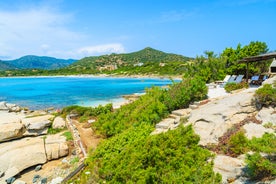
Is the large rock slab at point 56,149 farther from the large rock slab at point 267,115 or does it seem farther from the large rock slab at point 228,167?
the large rock slab at point 267,115

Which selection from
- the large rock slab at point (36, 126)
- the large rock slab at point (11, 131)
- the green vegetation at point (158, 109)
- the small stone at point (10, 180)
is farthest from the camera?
the large rock slab at point (36, 126)

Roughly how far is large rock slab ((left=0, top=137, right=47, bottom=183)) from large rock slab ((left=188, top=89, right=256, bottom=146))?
7.13 metres

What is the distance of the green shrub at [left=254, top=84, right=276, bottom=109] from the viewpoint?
805cm

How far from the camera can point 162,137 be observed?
650 centimetres

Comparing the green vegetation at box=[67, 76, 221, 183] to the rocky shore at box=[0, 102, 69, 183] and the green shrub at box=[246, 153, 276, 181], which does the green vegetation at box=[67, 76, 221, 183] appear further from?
the rocky shore at box=[0, 102, 69, 183]

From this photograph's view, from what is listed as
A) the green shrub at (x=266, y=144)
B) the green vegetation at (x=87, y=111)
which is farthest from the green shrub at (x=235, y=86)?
the green shrub at (x=266, y=144)

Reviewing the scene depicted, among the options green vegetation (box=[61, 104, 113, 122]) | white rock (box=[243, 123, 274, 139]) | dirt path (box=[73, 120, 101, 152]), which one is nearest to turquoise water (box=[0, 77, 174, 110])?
green vegetation (box=[61, 104, 113, 122])

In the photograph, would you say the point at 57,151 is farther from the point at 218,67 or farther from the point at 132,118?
the point at 218,67

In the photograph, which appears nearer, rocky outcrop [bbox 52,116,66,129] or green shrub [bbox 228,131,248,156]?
green shrub [bbox 228,131,248,156]

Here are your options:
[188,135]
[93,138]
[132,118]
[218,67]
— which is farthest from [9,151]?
[218,67]

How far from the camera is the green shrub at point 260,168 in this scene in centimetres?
420

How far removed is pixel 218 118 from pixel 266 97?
2.11 meters

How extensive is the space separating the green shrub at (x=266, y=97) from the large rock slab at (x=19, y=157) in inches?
382

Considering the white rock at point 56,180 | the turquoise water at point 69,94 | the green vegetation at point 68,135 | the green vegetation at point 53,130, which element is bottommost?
the turquoise water at point 69,94
